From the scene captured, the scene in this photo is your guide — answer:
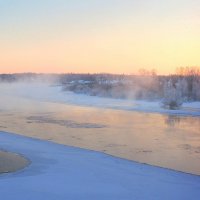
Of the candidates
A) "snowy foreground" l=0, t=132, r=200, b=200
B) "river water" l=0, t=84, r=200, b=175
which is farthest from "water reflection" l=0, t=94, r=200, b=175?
"snowy foreground" l=0, t=132, r=200, b=200

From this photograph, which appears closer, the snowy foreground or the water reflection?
the snowy foreground

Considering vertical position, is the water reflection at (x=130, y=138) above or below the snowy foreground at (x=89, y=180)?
below

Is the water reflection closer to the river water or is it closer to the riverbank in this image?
the river water

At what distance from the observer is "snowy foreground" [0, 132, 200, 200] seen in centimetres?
866

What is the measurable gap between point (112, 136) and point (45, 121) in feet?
23.9

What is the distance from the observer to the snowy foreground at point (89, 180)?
8656 millimetres

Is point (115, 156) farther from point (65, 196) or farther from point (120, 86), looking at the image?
point (120, 86)

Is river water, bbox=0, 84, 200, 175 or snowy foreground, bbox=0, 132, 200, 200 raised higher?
snowy foreground, bbox=0, 132, 200, 200

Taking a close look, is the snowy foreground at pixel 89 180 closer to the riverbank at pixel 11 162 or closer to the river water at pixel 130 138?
the riverbank at pixel 11 162

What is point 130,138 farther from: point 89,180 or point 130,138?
point 89,180

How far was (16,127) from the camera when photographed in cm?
2195

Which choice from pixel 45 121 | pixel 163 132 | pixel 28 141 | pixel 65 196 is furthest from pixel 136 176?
pixel 45 121

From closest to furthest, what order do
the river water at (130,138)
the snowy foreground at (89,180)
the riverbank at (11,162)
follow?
the snowy foreground at (89,180), the riverbank at (11,162), the river water at (130,138)

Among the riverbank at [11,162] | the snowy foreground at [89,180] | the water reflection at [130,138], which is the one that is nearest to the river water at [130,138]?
the water reflection at [130,138]
